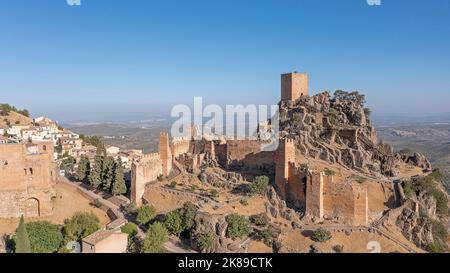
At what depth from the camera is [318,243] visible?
945 inches

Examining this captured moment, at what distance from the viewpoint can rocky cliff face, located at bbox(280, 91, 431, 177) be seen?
1272 inches

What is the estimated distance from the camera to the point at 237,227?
25.0m

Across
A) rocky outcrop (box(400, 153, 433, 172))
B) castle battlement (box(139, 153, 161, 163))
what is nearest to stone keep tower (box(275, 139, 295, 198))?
castle battlement (box(139, 153, 161, 163))

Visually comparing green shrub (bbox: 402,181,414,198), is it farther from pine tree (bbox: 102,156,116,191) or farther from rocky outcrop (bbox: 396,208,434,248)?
pine tree (bbox: 102,156,116,191)

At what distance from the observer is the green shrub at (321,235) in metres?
23.9

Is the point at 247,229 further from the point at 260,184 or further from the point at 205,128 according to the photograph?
the point at 205,128

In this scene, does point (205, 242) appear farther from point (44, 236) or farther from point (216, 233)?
point (44, 236)

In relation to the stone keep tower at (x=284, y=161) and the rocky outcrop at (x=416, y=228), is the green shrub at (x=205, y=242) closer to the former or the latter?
the stone keep tower at (x=284, y=161)
